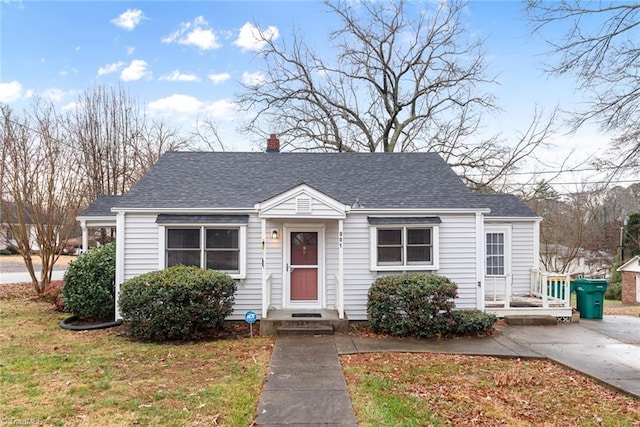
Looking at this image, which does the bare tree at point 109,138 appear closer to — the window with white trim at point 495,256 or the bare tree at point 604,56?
the window with white trim at point 495,256

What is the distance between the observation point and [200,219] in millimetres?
9680

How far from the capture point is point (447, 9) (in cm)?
2234

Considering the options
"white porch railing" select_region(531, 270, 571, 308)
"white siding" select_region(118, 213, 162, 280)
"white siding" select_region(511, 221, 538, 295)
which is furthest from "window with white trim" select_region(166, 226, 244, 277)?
"white siding" select_region(511, 221, 538, 295)

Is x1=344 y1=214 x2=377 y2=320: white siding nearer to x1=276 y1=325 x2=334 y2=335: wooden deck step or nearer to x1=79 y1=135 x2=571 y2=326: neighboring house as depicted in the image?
x1=79 y1=135 x2=571 y2=326: neighboring house

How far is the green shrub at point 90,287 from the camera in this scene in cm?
981

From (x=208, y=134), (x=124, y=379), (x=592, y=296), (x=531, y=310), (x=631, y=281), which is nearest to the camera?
(x=124, y=379)

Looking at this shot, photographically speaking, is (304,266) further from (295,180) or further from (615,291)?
(615,291)

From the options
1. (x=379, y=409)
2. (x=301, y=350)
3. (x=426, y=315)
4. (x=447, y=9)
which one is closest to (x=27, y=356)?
(x=301, y=350)

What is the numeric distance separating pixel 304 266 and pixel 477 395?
18.2ft

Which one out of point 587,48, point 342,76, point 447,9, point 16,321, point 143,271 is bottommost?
point 16,321

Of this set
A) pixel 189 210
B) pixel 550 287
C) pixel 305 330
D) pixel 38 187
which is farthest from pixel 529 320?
pixel 38 187

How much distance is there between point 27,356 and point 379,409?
6.16 meters

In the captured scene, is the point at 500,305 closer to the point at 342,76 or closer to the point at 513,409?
the point at 513,409

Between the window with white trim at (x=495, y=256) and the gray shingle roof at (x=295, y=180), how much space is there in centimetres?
269
